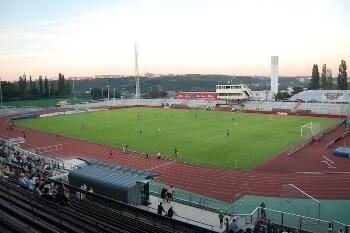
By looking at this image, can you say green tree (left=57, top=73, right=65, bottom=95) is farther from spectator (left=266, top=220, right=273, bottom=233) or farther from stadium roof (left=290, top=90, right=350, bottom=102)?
spectator (left=266, top=220, right=273, bottom=233)

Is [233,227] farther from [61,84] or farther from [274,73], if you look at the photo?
[274,73]

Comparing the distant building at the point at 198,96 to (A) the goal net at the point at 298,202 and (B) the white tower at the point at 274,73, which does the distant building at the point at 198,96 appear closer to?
(B) the white tower at the point at 274,73

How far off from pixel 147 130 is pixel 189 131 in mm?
6303

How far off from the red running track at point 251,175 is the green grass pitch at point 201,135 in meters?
1.94

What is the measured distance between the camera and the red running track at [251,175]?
24797mm

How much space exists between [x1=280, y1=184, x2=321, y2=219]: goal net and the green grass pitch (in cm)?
610

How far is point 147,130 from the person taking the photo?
5194 centimetres

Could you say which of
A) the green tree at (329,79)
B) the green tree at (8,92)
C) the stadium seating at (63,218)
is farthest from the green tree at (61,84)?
the stadium seating at (63,218)

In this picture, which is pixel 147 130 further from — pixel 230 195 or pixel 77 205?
pixel 77 205

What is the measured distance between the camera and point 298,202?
73.6 ft

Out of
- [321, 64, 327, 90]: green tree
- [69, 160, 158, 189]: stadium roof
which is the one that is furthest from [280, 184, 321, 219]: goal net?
[321, 64, 327, 90]: green tree

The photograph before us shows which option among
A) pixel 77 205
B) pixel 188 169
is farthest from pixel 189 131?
pixel 77 205

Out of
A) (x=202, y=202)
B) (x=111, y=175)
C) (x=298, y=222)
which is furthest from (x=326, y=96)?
(x=111, y=175)

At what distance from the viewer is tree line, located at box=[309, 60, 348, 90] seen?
106500 mm
